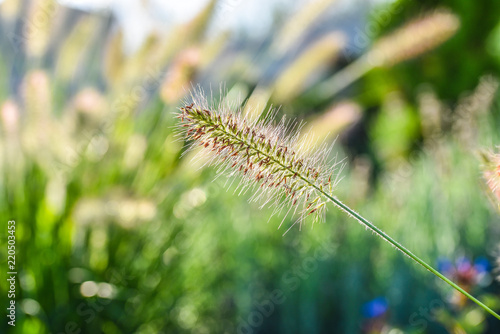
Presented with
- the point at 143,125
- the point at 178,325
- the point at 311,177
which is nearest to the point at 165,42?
the point at 143,125

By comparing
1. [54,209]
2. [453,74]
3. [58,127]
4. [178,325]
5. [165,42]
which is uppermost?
[453,74]

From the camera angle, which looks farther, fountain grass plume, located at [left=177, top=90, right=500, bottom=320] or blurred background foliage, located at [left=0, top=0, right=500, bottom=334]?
blurred background foliage, located at [left=0, top=0, right=500, bottom=334]

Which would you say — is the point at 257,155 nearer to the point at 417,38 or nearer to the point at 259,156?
the point at 259,156

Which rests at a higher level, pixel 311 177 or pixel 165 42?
pixel 165 42

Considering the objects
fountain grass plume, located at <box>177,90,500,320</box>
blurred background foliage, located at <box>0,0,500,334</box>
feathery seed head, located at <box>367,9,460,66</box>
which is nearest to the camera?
fountain grass plume, located at <box>177,90,500,320</box>

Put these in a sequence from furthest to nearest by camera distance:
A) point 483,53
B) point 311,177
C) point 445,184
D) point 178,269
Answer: point 483,53
point 445,184
point 178,269
point 311,177

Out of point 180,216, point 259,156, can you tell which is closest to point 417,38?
point 180,216

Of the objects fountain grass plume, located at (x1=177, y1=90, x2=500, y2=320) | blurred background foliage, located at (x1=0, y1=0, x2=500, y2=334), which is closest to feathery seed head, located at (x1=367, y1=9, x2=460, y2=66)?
blurred background foliage, located at (x1=0, y1=0, x2=500, y2=334)

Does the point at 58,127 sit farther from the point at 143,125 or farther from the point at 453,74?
the point at 453,74

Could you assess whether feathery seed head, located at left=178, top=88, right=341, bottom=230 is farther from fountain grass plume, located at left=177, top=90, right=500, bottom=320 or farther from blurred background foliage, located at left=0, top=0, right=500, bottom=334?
blurred background foliage, located at left=0, top=0, right=500, bottom=334
